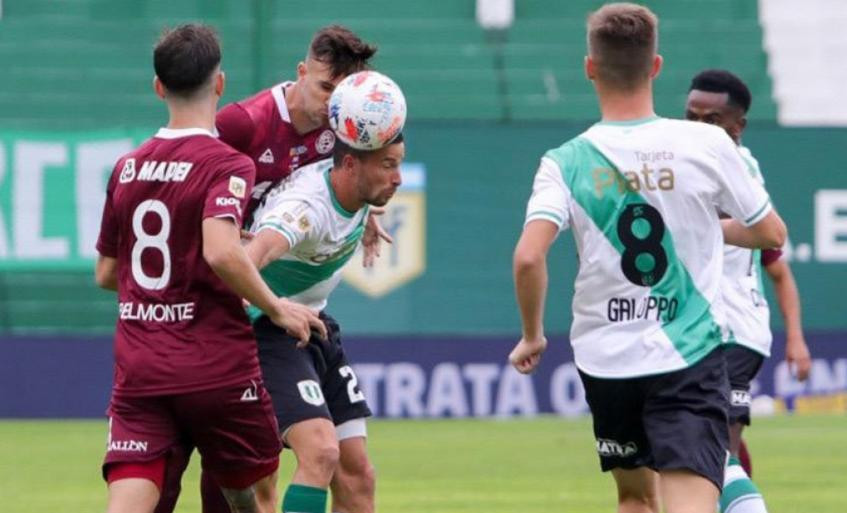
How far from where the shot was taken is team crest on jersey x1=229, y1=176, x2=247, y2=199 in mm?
6422

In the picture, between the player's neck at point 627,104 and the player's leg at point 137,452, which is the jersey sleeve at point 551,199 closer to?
the player's neck at point 627,104

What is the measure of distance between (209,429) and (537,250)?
135 cm

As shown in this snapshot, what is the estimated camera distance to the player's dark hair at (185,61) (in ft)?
21.4

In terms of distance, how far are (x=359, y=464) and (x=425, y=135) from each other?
1025 centimetres

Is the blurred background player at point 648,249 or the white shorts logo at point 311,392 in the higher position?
the blurred background player at point 648,249

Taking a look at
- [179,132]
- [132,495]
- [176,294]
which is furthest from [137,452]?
[179,132]

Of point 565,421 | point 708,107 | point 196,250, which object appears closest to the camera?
point 196,250

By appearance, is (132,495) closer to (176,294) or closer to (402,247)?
(176,294)

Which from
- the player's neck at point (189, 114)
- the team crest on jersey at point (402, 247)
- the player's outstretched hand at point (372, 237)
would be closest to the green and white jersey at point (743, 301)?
the player's outstretched hand at point (372, 237)

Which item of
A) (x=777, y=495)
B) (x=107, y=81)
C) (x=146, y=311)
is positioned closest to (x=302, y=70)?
(x=146, y=311)

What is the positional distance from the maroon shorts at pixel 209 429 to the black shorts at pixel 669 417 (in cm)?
115

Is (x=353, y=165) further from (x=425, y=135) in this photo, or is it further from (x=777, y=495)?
(x=425, y=135)

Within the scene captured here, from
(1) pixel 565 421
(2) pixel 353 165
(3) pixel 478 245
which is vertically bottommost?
(1) pixel 565 421

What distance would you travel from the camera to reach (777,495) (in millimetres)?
11148
